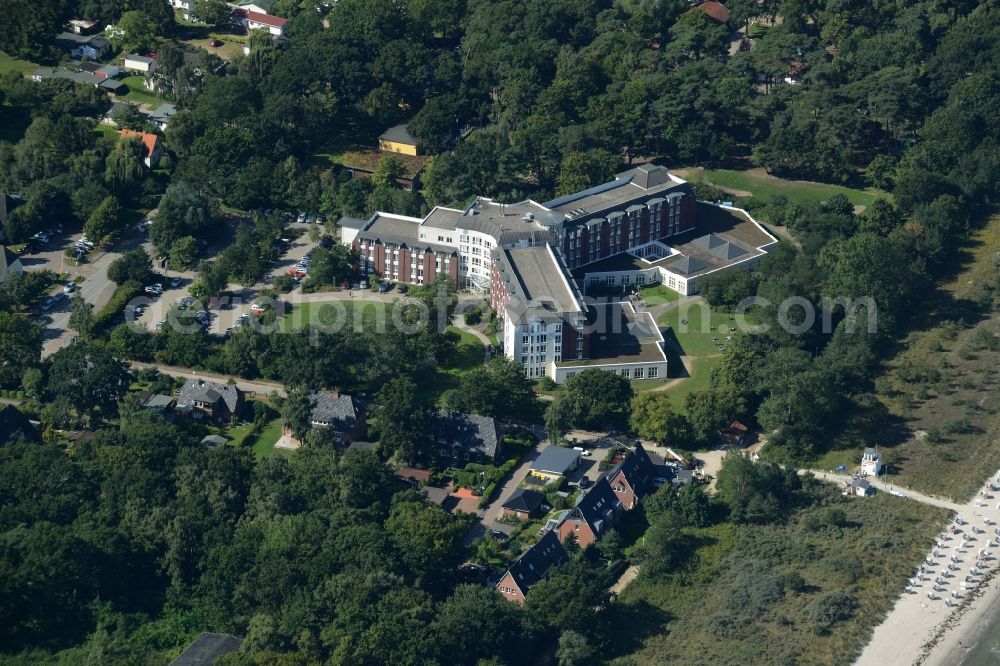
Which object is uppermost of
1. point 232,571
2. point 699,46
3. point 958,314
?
point 699,46

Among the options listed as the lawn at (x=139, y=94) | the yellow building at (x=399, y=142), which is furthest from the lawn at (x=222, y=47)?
the yellow building at (x=399, y=142)

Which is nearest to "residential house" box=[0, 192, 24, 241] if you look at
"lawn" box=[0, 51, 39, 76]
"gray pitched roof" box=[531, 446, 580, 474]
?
"lawn" box=[0, 51, 39, 76]

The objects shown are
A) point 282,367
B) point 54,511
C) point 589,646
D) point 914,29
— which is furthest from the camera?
point 914,29

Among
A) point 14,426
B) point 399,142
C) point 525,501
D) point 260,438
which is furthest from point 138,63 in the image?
point 525,501

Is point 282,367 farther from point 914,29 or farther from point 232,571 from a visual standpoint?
point 914,29

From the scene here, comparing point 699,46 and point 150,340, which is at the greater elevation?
point 699,46

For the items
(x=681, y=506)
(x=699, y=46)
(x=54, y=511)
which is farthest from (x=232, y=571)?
(x=699, y=46)

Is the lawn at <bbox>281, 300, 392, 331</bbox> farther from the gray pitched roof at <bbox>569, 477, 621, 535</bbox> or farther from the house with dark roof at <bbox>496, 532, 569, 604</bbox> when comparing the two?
the house with dark roof at <bbox>496, 532, 569, 604</bbox>
